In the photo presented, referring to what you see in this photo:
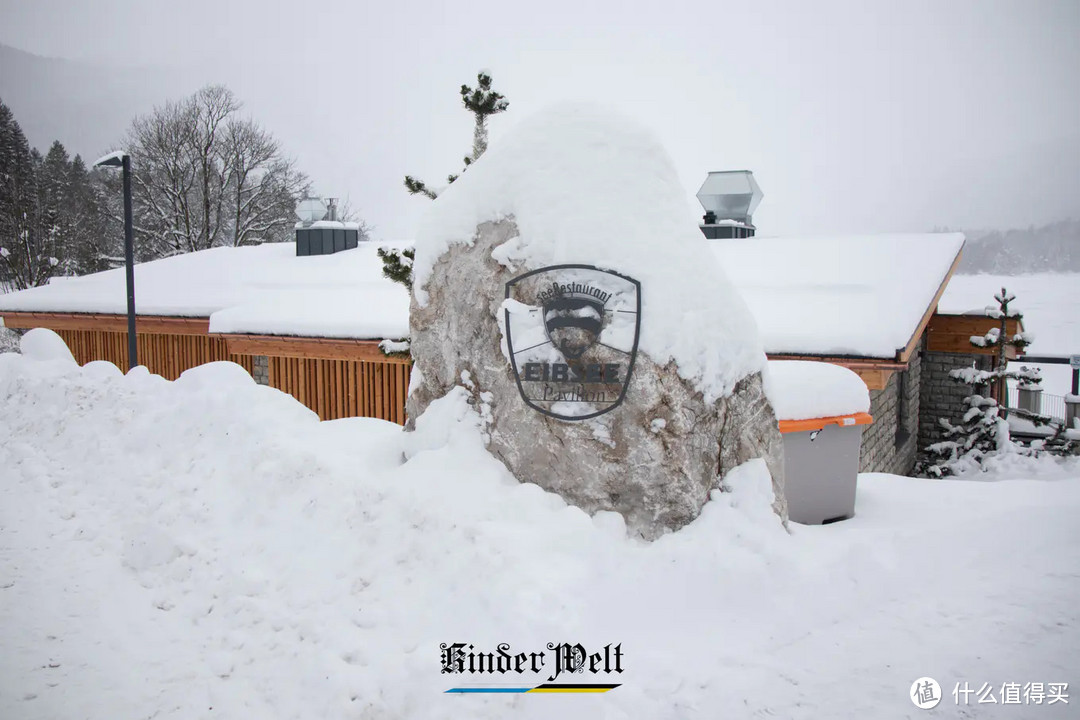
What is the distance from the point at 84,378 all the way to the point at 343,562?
5.37 meters

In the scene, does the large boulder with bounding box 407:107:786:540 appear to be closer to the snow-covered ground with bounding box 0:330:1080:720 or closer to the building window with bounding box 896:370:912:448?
the snow-covered ground with bounding box 0:330:1080:720

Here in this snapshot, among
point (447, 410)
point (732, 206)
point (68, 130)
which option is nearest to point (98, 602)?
point (447, 410)

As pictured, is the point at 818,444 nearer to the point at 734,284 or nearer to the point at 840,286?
the point at 734,284

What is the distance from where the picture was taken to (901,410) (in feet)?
39.8

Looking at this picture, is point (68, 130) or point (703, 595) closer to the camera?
point (703, 595)

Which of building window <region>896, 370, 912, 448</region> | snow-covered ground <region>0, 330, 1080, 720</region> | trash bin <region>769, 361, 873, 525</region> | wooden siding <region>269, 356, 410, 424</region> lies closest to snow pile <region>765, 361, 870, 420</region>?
trash bin <region>769, 361, 873, 525</region>

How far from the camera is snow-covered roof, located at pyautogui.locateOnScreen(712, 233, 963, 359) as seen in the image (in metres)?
8.38

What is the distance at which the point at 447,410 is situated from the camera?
5160mm

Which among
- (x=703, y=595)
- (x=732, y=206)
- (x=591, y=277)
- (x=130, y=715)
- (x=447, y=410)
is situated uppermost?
(x=732, y=206)

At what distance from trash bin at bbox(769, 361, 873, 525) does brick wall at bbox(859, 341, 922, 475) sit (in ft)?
11.9

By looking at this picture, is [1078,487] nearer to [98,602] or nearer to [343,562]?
[343,562]

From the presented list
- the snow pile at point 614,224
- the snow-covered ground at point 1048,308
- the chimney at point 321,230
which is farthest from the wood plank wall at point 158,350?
the snow-covered ground at point 1048,308

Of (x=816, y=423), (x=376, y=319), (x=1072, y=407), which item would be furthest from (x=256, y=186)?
(x=1072, y=407)

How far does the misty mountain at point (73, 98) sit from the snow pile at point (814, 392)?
28.0 m
